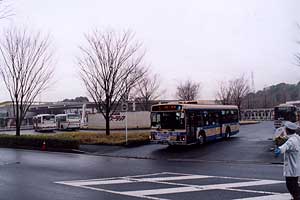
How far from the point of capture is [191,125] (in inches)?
825

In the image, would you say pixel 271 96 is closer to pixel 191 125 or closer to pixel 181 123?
pixel 191 125

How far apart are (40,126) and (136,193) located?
45801 millimetres

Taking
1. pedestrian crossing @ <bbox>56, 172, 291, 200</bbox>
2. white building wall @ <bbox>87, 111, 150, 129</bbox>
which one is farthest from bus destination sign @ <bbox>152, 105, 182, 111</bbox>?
white building wall @ <bbox>87, 111, 150, 129</bbox>

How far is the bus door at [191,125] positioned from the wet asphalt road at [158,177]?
1.29 m

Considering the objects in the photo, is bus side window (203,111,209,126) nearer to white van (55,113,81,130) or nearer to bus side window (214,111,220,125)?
bus side window (214,111,220,125)

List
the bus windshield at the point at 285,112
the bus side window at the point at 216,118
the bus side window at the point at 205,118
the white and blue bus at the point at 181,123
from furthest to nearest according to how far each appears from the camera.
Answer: the bus windshield at the point at 285,112 → the bus side window at the point at 216,118 → the bus side window at the point at 205,118 → the white and blue bus at the point at 181,123

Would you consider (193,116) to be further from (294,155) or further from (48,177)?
(294,155)

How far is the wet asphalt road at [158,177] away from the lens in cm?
934

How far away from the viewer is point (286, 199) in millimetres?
8234

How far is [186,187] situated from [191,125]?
11.0 meters

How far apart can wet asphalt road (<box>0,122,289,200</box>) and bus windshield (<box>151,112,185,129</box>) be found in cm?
164

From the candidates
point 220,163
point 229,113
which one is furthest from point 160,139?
point 229,113

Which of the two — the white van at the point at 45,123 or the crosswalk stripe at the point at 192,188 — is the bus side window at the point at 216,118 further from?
the white van at the point at 45,123

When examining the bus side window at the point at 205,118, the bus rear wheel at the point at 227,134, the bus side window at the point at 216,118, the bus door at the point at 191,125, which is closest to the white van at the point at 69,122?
the bus rear wheel at the point at 227,134
